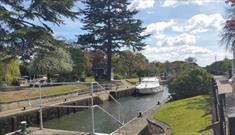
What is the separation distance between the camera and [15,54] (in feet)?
80.7

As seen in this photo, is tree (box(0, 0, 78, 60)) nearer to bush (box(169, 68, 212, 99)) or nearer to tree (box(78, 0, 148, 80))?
bush (box(169, 68, 212, 99))

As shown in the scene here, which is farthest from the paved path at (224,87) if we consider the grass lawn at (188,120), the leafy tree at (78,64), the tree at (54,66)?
the leafy tree at (78,64)

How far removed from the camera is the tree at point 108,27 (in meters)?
57.8

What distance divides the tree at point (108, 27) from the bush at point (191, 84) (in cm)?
2793

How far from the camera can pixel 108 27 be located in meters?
57.9

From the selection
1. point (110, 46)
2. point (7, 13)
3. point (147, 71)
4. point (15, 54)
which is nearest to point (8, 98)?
point (15, 54)

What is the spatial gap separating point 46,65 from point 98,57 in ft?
61.2

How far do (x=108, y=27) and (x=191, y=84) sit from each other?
100 ft

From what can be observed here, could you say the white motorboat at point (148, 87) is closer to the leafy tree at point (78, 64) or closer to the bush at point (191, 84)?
the leafy tree at point (78, 64)

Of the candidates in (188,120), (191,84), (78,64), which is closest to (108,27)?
(78,64)

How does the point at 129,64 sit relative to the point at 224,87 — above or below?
above

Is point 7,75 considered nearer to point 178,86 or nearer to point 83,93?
point 83,93

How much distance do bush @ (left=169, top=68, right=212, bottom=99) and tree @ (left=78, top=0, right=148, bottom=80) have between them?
27.9 m

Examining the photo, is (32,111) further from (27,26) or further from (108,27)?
(108,27)
